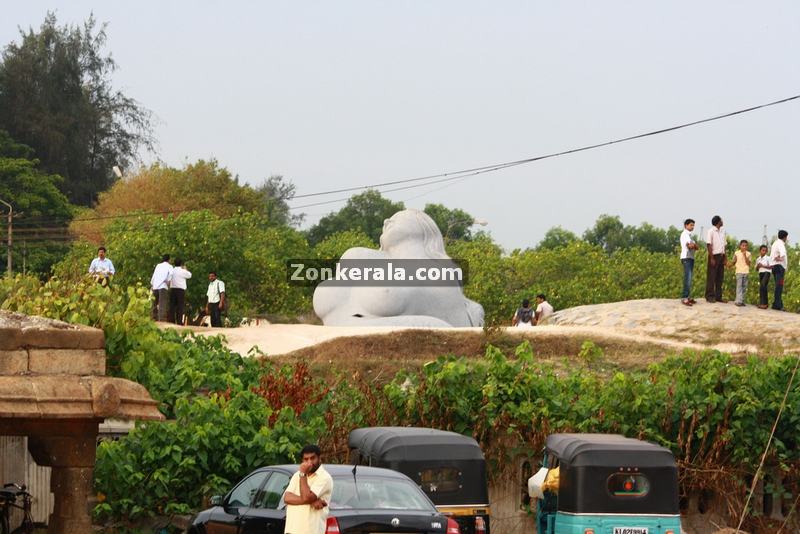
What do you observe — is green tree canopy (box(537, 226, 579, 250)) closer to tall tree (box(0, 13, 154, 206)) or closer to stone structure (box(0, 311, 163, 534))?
tall tree (box(0, 13, 154, 206))

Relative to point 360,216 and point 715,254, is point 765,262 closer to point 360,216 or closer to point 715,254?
point 715,254

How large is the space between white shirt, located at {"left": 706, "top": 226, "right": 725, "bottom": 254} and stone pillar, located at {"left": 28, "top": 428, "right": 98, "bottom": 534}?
747 inches

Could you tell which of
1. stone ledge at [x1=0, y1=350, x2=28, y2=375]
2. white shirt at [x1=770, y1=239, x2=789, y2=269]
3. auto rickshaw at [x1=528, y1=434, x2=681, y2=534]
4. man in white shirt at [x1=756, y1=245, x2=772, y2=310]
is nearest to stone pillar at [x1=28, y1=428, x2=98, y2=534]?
stone ledge at [x1=0, y1=350, x2=28, y2=375]

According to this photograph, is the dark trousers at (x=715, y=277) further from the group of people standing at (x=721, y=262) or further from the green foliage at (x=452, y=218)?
the green foliage at (x=452, y=218)

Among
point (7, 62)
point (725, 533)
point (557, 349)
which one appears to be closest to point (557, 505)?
point (725, 533)

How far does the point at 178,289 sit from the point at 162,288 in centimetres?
34

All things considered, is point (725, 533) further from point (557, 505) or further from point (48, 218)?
point (48, 218)

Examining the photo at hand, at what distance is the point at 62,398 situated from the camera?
1159 centimetres

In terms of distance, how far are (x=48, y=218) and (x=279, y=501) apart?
50.3 meters

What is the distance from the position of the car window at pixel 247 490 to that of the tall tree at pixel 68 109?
5509 centimetres

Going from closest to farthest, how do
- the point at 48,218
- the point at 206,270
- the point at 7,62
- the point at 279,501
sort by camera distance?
the point at 279,501 < the point at 206,270 < the point at 48,218 < the point at 7,62

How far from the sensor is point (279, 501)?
12.4 metres

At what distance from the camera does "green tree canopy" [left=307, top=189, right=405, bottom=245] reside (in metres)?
83.8

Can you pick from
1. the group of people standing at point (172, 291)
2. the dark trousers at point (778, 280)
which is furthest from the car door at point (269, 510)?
the dark trousers at point (778, 280)
